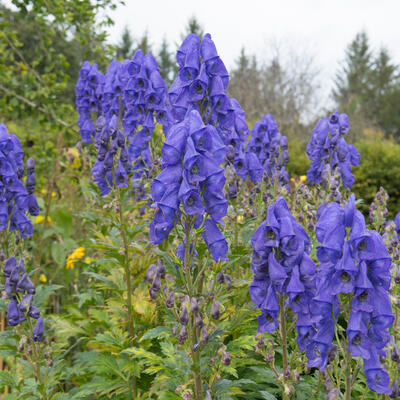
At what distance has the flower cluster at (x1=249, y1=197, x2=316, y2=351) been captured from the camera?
6.06 ft

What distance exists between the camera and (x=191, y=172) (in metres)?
1.95

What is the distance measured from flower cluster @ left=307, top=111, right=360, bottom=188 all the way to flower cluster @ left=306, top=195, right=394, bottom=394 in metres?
2.90

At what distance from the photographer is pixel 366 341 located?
1.67m

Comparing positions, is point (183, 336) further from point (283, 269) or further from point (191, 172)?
point (191, 172)

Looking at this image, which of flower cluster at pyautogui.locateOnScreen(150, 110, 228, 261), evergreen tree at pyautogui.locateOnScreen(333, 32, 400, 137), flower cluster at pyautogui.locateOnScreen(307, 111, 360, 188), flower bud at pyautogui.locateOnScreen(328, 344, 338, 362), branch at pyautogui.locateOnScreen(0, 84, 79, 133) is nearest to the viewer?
flower bud at pyautogui.locateOnScreen(328, 344, 338, 362)

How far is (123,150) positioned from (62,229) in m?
2.52

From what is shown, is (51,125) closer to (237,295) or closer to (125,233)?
(125,233)

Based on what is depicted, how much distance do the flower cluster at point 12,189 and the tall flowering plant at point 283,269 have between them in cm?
204

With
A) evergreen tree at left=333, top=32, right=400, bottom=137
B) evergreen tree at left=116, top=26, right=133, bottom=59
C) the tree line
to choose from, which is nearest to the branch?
the tree line

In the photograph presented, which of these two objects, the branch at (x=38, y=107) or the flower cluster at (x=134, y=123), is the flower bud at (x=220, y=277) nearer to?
the flower cluster at (x=134, y=123)

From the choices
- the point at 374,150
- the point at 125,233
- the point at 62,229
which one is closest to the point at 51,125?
the point at 62,229

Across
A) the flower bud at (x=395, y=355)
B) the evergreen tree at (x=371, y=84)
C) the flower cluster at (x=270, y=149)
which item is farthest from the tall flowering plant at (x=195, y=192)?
the evergreen tree at (x=371, y=84)

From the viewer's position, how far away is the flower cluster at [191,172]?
6.30 ft

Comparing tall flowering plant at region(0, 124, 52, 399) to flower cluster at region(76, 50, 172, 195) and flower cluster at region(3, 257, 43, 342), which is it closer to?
flower cluster at region(3, 257, 43, 342)
